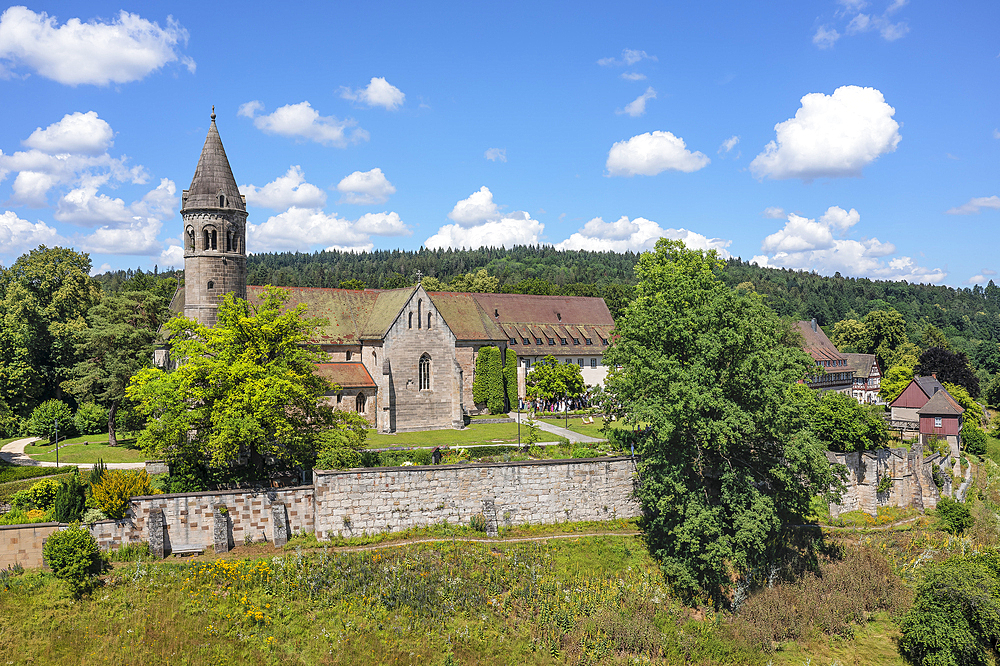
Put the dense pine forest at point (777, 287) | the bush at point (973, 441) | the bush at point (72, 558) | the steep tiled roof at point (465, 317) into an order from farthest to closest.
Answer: the dense pine forest at point (777, 287)
the steep tiled roof at point (465, 317)
the bush at point (973, 441)
the bush at point (72, 558)

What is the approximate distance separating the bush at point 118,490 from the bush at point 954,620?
29350 mm

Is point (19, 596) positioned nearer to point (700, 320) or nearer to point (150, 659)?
point (150, 659)

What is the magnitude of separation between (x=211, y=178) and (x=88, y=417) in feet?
59.7

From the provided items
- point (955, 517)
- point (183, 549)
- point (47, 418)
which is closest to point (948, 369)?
point (955, 517)

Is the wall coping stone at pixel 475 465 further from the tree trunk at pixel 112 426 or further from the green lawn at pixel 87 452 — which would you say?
the tree trunk at pixel 112 426

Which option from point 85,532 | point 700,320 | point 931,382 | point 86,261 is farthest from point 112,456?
point 931,382

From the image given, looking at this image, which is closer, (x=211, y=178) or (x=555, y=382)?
(x=211, y=178)

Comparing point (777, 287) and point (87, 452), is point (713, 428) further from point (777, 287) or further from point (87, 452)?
point (777, 287)

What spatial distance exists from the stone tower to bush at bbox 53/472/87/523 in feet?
59.1

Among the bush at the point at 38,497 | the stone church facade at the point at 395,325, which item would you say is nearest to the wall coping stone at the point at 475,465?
the stone church facade at the point at 395,325

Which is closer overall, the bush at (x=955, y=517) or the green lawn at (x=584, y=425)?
the bush at (x=955, y=517)

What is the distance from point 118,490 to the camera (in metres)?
24.2

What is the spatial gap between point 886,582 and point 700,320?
1543 centimetres

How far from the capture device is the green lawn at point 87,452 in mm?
37469
